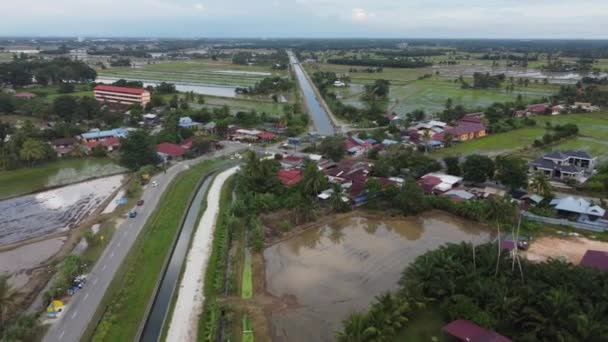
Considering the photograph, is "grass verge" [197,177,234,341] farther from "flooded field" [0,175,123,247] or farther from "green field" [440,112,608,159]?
"green field" [440,112,608,159]

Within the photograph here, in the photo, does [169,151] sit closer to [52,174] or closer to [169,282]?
[52,174]

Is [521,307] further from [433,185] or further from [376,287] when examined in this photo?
[433,185]

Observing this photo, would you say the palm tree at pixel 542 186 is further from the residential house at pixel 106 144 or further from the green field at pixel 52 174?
the residential house at pixel 106 144

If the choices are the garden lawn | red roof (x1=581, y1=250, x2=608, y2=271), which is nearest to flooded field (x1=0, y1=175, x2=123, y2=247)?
the garden lawn

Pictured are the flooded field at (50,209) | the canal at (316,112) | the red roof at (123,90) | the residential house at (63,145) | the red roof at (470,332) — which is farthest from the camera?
the red roof at (123,90)

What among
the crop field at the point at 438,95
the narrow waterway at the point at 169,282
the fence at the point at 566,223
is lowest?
the narrow waterway at the point at 169,282

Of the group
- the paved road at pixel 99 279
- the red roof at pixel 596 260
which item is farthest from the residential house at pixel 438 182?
the paved road at pixel 99 279

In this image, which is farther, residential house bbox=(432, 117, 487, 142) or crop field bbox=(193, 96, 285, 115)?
crop field bbox=(193, 96, 285, 115)
